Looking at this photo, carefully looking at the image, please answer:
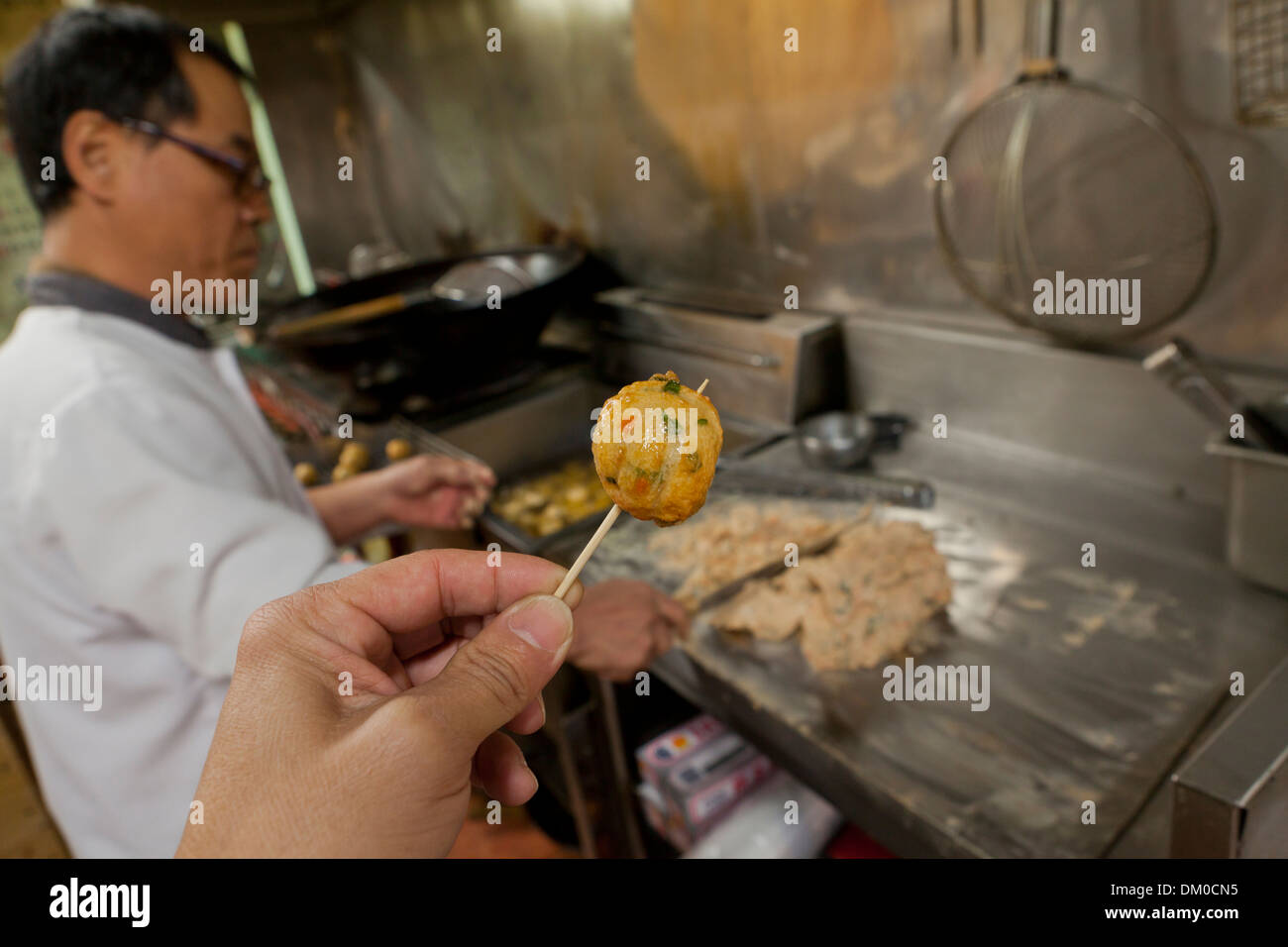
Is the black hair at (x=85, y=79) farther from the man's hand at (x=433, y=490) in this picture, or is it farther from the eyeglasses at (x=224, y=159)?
the man's hand at (x=433, y=490)

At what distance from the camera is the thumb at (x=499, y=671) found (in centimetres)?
59

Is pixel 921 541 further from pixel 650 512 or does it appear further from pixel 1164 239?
pixel 650 512

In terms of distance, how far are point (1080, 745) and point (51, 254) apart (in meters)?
2.13

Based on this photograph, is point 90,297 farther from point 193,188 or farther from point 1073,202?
point 1073,202

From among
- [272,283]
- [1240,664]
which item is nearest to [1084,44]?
[1240,664]

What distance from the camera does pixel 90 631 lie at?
1374mm

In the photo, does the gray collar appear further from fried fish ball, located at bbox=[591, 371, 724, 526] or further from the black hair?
fried fish ball, located at bbox=[591, 371, 724, 526]

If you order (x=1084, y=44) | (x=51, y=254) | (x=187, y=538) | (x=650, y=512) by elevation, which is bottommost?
(x=187, y=538)

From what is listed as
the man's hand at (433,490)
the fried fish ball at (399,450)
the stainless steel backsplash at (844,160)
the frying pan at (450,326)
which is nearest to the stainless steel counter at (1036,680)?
the stainless steel backsplash at (844,160)

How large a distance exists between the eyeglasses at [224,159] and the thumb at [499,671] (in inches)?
56.8

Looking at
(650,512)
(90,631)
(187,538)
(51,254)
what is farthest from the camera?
(51,254)

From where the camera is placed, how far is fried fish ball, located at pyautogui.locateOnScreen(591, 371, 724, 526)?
25.9 inches

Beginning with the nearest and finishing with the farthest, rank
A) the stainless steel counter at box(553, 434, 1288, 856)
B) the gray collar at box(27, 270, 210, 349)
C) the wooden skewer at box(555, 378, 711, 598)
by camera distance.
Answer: the wooden skewer at box(555, 378, 711, 598) < the stainless steel counter at box(553, 434, 1288, 856) < the gray collar at box(27, 270, 210, 349)
